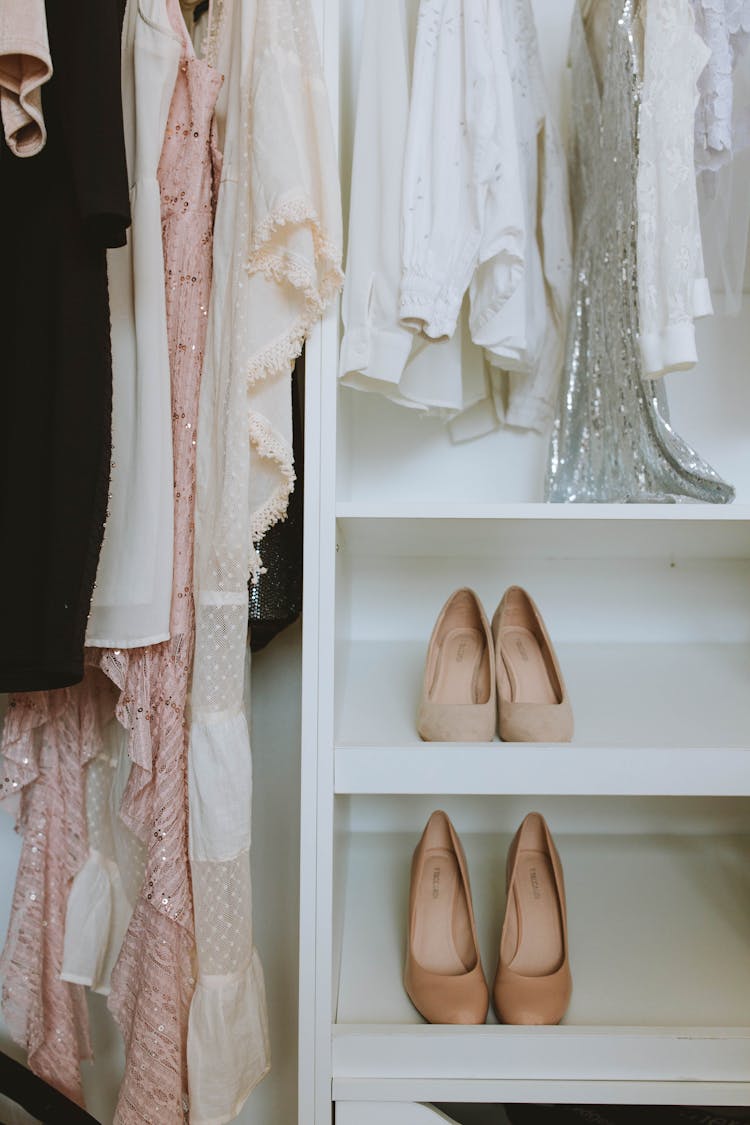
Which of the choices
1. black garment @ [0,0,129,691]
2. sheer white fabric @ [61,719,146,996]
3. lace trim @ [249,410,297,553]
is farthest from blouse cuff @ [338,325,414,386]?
sheer white fabric @ [61,719,146,996]

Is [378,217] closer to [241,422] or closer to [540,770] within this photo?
[241,422]

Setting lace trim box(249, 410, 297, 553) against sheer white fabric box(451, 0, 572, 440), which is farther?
sheer white fabric box(451, 0, 572, 440)

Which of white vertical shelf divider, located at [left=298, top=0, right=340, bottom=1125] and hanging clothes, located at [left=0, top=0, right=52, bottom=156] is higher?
hanging clothes, located at [left=0, top=0, right=52, bottom=156]

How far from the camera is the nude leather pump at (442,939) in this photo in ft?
2.62

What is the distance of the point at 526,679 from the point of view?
94cm

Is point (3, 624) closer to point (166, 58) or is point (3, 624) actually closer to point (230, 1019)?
point (230, 1019)

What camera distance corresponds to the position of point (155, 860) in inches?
29.0

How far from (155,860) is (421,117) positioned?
0.88 meters

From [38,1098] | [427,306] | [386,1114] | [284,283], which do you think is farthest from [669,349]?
[38,1098]

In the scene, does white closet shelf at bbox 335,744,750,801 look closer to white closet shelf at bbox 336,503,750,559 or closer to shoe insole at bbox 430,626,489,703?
shoe insole at bbox 430,626,489,703

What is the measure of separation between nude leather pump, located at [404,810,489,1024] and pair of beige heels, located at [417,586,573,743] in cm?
24

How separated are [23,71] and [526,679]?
83cm

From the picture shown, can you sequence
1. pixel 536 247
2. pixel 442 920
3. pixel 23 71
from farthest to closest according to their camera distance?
pixel 536 247, pixel 442 920, pixel 23 71

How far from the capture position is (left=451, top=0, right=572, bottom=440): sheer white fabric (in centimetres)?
101
